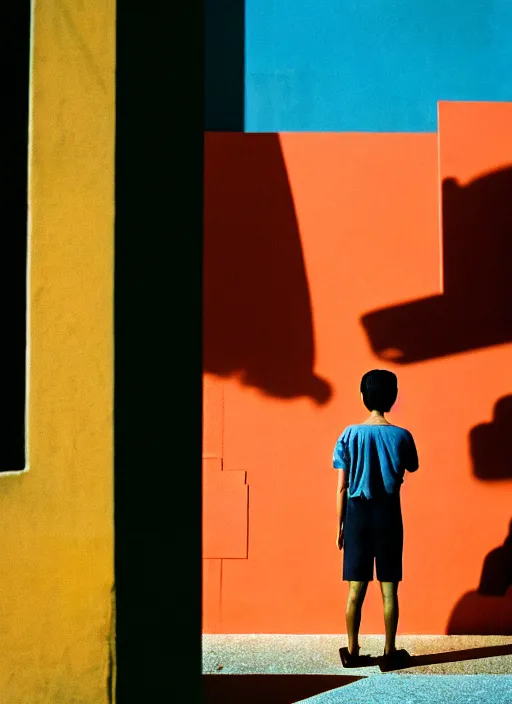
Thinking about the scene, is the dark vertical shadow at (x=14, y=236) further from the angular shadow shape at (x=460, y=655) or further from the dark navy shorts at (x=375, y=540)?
the angular shadow shape at (x=460, y=655)

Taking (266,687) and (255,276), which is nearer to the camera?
(266,687)

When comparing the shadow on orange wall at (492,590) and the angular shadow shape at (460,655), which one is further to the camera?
the shadow on orange wall at (492,590)

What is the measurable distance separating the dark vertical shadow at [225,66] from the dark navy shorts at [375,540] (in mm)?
3252

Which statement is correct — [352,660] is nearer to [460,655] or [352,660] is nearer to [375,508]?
[460,655]

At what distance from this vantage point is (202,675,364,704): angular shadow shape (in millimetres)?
4582

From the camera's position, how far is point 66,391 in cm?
321

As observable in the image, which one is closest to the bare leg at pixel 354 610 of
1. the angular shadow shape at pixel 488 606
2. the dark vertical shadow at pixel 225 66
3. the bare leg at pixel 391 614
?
the bare leg at pixel 391 614

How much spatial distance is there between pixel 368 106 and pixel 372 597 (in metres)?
3.64

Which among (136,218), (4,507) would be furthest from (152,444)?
(136,218)

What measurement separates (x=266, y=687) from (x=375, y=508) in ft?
3.86

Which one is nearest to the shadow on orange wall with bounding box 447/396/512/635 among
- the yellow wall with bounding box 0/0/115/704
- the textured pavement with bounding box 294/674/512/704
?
the textured pavement with bounding box 294/674/512/704

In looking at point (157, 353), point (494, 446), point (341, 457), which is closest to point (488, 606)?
point (494, 446)

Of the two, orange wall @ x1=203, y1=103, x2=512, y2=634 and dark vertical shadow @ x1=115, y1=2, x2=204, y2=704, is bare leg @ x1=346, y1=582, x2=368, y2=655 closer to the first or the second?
orange wall @ x1=203, y1=103, x2=512, y2=634

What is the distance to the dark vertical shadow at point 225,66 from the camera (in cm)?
679
